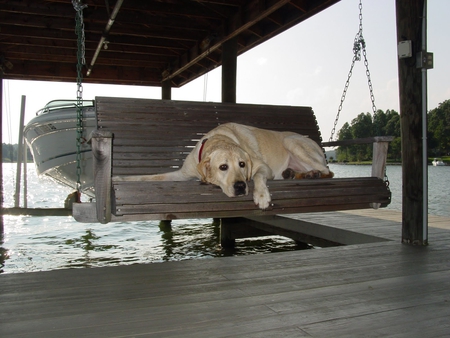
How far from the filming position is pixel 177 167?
463 centimetres

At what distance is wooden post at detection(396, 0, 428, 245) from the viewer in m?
3.83

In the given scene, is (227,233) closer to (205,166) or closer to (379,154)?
(379,154)

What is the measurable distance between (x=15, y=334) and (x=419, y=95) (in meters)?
3.66

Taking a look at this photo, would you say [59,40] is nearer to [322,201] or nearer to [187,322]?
[322,201]

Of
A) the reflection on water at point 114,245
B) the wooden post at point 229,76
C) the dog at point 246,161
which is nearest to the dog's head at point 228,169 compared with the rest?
the dog at point 246,161

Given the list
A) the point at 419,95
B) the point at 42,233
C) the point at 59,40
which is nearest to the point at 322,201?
the point at 419,95

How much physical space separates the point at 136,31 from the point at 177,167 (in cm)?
477

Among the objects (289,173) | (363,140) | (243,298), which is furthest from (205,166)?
(363,140)

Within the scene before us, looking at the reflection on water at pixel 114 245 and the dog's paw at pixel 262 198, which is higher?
the dog's paw at pixel 262 198

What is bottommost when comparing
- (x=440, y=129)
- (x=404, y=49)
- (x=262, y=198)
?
(x=262, y=198)

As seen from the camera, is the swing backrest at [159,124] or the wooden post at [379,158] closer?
the wooden post at [379,158]

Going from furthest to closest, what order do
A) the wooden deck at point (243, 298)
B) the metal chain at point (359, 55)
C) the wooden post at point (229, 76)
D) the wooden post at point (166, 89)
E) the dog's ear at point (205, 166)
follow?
the wooden post at point (166, 89)
the wooden post at point (229, 76)
the metal chain at point (359, 55)
the dog's ear at point (205, 166)
the wooden deck at point (243, 298)

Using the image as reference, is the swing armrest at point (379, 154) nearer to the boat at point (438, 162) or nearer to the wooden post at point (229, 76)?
the wooden post at point (229, 76)

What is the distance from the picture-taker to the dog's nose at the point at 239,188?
289 cm
